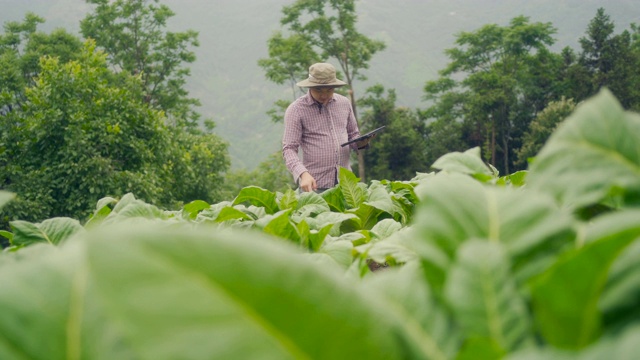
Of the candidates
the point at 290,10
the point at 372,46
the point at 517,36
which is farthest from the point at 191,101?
the point at 517,36

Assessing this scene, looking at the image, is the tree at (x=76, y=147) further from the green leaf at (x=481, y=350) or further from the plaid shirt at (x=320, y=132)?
the green leaf at (x=481, y=350)

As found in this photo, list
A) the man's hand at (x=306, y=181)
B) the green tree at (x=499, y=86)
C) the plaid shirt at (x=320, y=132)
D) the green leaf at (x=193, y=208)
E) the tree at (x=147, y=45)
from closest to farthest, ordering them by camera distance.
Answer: the green leaf at (x=193, y=208) → the man's hand at (x=306, y=181) → the plaid shirt at (x=320, y=132) → the tree at (x=147, y=45) → the green tree at (x=499, y=86)

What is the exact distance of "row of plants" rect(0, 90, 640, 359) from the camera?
0.41 meters

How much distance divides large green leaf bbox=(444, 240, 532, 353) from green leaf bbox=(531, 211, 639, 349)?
1.0 inches

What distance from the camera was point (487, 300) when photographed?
1.82ft

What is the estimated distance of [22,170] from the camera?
2200 centimetres

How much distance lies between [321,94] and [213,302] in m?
5.58

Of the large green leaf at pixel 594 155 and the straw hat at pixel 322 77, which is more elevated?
the straw hat at pixel 322 77

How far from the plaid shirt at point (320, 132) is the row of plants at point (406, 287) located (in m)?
4.94

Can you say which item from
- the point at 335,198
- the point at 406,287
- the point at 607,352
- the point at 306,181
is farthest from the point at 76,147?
the point at 607,352

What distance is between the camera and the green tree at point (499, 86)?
48.0 metres

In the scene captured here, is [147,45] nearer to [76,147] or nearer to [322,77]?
[76,147]

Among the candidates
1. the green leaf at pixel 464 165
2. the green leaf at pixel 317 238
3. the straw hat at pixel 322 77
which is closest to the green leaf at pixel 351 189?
the green leaf at pixel 317 238

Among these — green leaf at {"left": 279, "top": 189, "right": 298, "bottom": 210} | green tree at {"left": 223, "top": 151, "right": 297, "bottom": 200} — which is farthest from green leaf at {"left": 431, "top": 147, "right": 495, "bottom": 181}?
green tree at {"left": 223, "top": 151, "right": 297, "bottom": 200}
